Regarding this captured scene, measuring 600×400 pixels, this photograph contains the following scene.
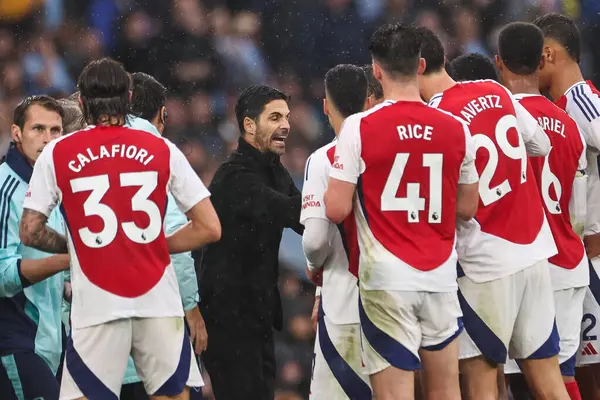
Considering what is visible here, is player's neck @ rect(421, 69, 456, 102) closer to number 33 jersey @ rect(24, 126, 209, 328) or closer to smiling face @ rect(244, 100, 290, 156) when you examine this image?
smiling face @ rect(244, 100, 290, 156)

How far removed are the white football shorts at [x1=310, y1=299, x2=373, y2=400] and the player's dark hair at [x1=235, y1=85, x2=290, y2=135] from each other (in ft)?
5.10

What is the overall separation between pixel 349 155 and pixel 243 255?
1.69m

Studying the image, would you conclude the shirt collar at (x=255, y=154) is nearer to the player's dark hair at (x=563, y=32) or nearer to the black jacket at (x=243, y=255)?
the black jacket at (x=243, y=255)

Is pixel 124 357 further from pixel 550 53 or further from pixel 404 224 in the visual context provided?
pixel 550 53

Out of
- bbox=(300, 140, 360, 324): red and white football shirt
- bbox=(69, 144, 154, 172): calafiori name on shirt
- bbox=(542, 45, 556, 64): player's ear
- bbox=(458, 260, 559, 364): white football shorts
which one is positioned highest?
bbox=(542, 45, 556, 64): player's ear

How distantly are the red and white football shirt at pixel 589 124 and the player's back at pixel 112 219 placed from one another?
8.88 ft

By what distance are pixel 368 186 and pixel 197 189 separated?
0.73 m

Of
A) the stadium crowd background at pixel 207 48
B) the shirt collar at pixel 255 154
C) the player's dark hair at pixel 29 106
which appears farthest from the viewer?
the stadium crowd background at pixel 207 48

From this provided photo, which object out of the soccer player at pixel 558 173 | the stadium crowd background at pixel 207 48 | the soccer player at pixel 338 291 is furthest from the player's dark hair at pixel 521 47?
the stadium crowd background at pixel 207 48

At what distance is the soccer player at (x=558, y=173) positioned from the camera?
19.0ft

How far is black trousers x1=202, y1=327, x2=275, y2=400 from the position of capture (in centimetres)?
617

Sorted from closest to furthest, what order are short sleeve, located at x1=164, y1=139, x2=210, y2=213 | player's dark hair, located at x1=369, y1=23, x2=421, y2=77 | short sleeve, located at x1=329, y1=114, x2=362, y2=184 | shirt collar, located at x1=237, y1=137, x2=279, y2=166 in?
short sleeve, located at x1=164, y1=139, x2=210, y2=213
short sleeve, located at x1=329, y1=114, x2=362, y2=184
player's dark hair, located at x1=369, y1=23, x2=421, y2=77
shirt collar, located at x1=237, y1=137, x2=279, y2=166

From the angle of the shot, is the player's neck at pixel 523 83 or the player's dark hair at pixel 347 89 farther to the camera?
the player's neck at pixel 523 83

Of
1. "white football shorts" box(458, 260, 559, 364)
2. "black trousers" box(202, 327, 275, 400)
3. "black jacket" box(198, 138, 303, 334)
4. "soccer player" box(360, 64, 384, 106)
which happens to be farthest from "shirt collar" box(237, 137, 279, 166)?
"white football shorts" box(458, 260, 559, 364)
